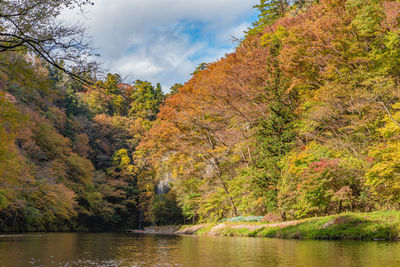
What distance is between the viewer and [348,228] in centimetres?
1387

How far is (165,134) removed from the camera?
109 feet

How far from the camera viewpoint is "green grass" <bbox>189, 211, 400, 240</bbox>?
1252 cm

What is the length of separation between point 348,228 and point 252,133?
1375cm

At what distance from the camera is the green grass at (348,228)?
12523 millimetres

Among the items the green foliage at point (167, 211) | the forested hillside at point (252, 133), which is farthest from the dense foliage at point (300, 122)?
the green foliage at point (167, 211)

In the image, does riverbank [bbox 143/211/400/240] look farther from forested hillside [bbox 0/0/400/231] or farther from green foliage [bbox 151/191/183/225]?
green foliage [bbox 151/191/183/225]

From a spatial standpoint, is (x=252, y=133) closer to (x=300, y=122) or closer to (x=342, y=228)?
(x=300, y=122)

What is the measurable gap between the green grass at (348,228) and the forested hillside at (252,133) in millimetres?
1587

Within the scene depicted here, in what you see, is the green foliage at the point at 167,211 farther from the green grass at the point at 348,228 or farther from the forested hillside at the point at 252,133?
the green grass at the point at 348,228

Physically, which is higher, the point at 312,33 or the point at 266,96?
the point at 312,33

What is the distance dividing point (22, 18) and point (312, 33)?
1891 centimetres

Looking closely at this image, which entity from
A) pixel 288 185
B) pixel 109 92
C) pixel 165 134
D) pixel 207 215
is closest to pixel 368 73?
pixel 288 185

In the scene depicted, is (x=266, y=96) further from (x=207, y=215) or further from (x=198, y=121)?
(x=207, y=215)

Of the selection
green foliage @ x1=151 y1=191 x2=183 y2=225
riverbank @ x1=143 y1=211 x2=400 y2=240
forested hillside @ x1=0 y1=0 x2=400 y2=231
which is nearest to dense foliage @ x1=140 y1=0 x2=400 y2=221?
forested hillside @ x1=0 y1=0 x2=400 y2=231
